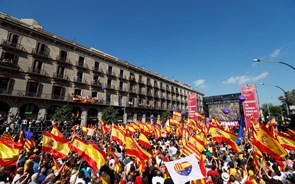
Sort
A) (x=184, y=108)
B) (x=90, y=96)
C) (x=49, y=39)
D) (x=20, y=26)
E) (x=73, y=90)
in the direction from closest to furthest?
(x=20, y=26)
(x=49, y=39)
(x=73, y=90)
(x=90, y=96)
(x=184, y=108)

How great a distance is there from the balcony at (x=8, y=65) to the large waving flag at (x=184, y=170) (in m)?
24.4

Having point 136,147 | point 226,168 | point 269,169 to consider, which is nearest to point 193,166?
point 136,147

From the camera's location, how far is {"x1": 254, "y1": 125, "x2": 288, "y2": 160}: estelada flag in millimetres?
5416

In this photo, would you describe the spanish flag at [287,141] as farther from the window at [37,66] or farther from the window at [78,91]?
the window at [37,66]

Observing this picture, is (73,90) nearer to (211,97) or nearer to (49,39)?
(49,39)

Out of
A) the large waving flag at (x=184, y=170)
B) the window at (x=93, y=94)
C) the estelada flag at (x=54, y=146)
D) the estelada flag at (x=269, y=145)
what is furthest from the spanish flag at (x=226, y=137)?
the window at (x=93, y=94)

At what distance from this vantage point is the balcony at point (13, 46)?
64.0 ft

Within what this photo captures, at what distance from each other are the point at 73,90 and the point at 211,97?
141 feet

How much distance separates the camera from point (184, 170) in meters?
3.86

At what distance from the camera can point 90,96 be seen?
2833cm

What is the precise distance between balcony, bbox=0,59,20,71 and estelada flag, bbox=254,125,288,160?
26163 millimetres

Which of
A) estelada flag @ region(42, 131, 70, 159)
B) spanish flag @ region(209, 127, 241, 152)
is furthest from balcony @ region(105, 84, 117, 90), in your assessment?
spanish flag @ region(209, 127, 241, 152)

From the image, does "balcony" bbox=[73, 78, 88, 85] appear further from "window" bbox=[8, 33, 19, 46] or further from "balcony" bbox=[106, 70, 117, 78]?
"window" bbox=[8, 33, 19, 46]

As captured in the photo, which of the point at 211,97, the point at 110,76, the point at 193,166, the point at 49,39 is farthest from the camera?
the point at 211,97
